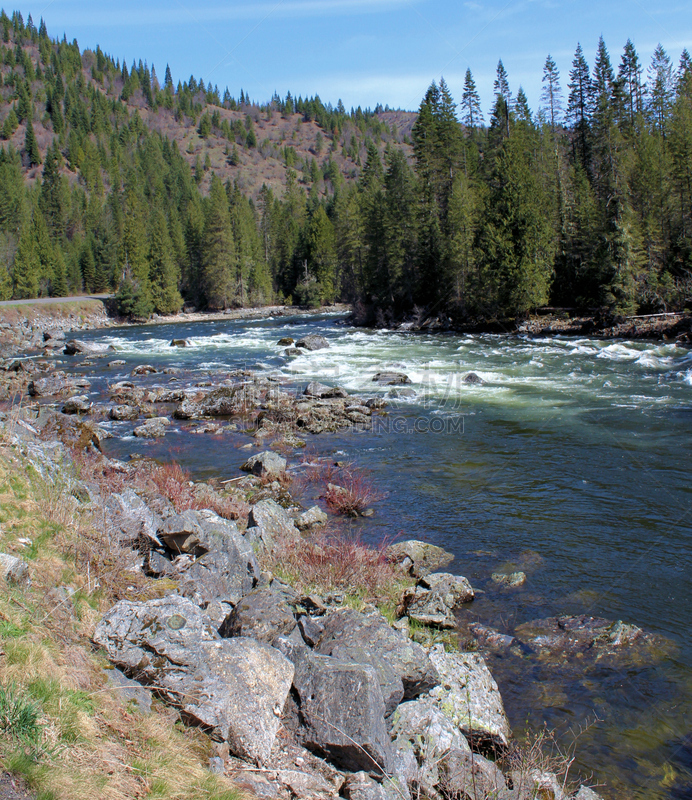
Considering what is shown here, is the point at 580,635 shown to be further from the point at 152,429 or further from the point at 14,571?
the point at 152,429

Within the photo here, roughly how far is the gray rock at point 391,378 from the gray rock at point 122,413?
1071 cm

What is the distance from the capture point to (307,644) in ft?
20.6

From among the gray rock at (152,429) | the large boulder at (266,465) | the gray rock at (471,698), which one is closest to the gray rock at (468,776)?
the gray rock at (471,698)

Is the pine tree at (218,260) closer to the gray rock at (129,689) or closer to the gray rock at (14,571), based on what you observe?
the gray rock at (14,571)

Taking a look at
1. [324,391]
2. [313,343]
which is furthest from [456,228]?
[324,391]

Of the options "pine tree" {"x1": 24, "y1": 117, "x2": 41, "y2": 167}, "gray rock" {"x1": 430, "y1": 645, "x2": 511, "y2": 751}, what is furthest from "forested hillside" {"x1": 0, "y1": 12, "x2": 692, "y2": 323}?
"pine tree" {"x1": 24, "y1": 117, "x2": 41, "y2": 167}

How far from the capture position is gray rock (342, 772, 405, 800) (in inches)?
178

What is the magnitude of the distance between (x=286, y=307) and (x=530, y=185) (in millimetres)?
47136

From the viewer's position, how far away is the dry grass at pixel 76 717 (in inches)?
140

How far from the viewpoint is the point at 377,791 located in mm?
4590

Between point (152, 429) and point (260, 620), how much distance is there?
1463 centimetres

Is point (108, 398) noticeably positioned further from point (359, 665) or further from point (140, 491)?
point (359, 665)

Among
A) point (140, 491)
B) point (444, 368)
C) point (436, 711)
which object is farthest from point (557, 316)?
point (436, 711)

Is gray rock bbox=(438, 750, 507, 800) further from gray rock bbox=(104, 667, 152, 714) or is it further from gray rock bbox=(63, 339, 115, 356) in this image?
gray rock bbox=(63, 339, 115, 356)
